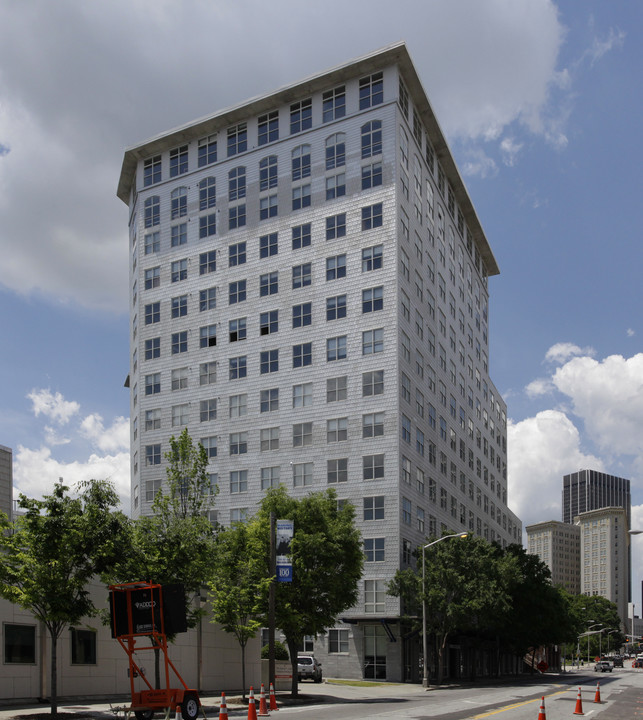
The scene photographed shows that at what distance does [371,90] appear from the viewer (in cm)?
7900

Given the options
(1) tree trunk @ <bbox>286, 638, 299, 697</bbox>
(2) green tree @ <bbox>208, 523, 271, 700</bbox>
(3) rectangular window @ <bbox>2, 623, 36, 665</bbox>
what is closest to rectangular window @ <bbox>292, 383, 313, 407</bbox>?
(1) tree trunk @ <bbox>286, 638, 299, 697</bbox>

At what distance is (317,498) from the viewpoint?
4544cm

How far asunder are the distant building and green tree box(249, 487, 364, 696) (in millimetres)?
50794

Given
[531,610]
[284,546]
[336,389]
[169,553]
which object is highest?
[336,389]

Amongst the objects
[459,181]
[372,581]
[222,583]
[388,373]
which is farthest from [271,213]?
[222,583]

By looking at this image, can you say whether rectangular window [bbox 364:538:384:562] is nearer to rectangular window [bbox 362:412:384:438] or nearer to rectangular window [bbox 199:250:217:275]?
rectangular window [bbox 362:412:384:438]

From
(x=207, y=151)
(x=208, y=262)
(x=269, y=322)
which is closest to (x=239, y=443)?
(x=269, y=322)

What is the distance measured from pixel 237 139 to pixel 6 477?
142 feet

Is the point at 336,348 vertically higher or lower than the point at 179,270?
lower

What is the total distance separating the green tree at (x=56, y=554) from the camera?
24.6 metres

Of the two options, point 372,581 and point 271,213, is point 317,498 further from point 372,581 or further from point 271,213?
point 271,213

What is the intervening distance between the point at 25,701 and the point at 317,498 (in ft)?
67.1

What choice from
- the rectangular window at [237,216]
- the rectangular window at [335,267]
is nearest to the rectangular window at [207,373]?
the rectangular window at [237,216]

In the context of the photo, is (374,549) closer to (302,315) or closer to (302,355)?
(302,355)
